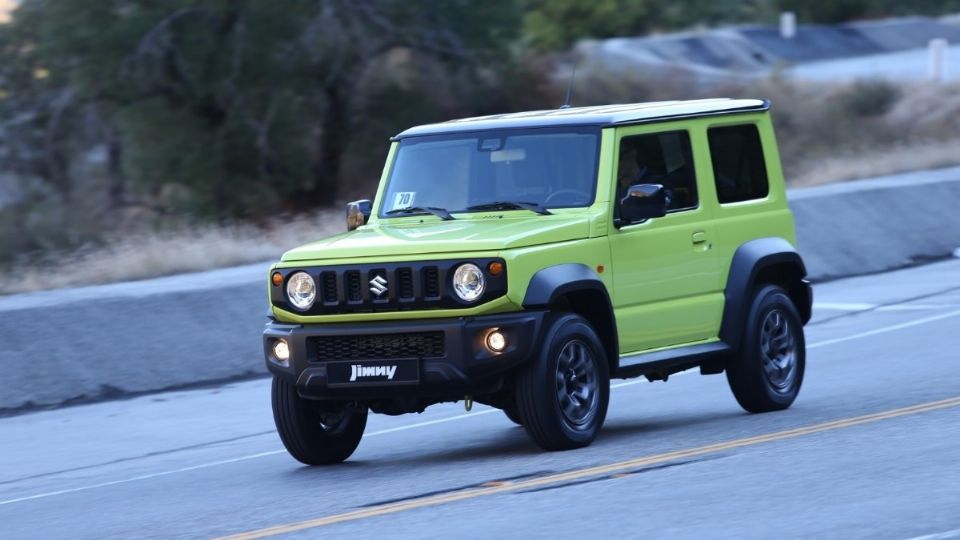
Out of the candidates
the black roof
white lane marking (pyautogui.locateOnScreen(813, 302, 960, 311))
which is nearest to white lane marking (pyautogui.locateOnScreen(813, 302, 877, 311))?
white lane marking (pyautogui.locateOnScreen(813, 302, 960, 311))

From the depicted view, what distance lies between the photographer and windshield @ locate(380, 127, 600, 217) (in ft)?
32.2

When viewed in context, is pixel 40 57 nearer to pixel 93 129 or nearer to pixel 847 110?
pixel 93 129

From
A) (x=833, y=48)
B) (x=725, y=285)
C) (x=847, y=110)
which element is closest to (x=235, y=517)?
(x=725, y=285)

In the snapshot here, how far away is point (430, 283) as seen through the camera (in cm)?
895

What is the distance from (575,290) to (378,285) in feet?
3.70

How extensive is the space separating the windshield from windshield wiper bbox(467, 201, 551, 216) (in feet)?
0.04

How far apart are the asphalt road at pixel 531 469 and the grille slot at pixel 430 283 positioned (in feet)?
3.23

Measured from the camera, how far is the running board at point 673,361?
389 inches

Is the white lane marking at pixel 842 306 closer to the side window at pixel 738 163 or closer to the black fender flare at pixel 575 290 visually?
the side window at pixel 738 163

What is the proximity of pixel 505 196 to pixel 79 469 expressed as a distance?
333 cm

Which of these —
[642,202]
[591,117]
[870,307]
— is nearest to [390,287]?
[642,202]

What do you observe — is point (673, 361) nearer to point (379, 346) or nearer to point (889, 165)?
point (379, 346)

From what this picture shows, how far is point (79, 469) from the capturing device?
1068 centimetres

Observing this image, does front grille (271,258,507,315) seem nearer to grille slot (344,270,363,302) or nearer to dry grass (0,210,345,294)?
grille slot (344,270,363,302)
